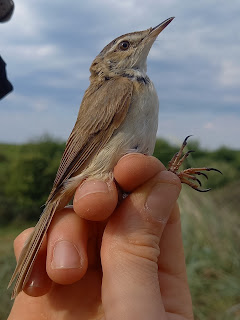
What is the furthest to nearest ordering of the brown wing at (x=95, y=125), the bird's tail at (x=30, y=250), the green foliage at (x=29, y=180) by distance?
the green foliage at (x=29, y=180), the brown wing at (x=95, y=125), the bird's tail at (x=30, y=250)

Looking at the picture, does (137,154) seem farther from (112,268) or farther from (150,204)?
(112,268)

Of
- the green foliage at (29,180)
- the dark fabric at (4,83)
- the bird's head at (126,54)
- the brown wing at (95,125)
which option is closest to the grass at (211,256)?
the brown wing at (95,125)

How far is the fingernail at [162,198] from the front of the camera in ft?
6.27

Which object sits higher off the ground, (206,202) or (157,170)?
(157,170)

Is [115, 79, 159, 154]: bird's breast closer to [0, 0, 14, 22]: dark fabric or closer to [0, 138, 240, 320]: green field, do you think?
[0, 0, 14, 22]: dark fabric

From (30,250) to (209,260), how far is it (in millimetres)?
4143

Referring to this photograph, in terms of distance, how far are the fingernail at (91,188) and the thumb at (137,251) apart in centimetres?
15

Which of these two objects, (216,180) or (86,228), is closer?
(86,228)

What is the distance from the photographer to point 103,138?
218 centimetres

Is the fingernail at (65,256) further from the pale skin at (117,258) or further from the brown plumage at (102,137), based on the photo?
the brown plumage at (102,137)

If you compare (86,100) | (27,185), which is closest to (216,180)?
(27,185)

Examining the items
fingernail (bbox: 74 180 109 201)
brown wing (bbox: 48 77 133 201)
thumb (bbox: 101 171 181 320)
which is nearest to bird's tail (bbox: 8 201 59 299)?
brown wing (bbox: 48 77 133 201)

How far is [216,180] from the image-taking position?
13.4 meters

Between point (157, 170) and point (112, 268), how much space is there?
604 millimetres
